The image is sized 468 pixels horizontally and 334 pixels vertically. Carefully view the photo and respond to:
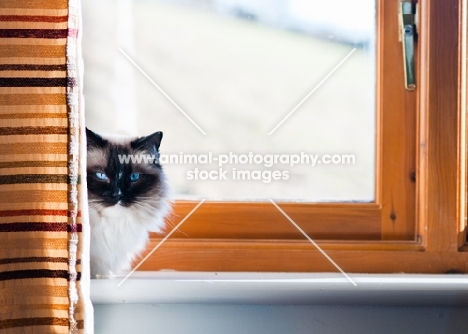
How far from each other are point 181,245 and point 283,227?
20 centimetres

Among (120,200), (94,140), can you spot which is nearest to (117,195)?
(120,200)

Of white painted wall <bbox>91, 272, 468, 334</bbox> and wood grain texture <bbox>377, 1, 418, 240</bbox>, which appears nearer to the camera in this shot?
white painted wall <bbox>91, 272, 468, 334</bbox>

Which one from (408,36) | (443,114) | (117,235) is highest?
(408,36)

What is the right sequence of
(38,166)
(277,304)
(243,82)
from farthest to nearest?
(243,82) < (277,304) < (38,166)

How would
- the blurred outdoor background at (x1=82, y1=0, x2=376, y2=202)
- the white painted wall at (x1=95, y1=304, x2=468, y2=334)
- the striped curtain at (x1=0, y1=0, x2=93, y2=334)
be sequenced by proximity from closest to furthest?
1. the striped curtain at (x1=0, y1=0, x2=93, y2=334)
2. the white painted wall at (x1=95, y1=304, x2=468, y2=334)
3. the blurred outdoor background at (x1=82, y1=0, x2=376, y2=202)

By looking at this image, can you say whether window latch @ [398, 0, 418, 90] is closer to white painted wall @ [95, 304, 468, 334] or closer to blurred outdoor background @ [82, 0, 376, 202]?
blurred outdoor background @ [82, 0, 376, 202]

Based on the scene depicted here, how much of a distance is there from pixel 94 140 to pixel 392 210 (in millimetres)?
592

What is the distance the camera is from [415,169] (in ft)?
3.25

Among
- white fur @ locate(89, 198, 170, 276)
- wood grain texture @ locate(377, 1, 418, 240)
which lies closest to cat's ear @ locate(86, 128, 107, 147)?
white fur @ locate(89, 198, 170, 276)

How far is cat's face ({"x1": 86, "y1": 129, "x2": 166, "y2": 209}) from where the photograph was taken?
95 centimetres

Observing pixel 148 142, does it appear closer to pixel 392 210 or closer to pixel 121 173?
pixel 121 173

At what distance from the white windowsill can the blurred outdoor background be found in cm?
19

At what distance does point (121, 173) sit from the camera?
96cm

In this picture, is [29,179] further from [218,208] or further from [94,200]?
[218,208]
